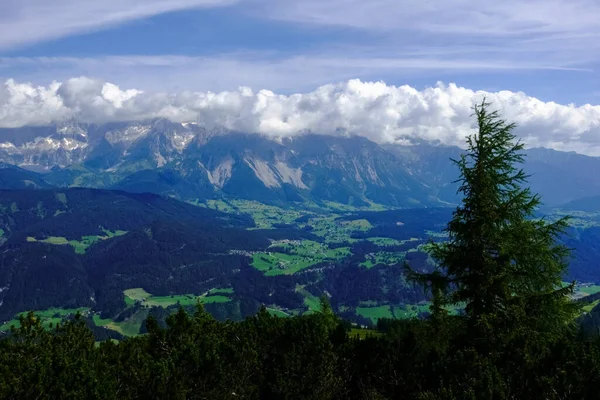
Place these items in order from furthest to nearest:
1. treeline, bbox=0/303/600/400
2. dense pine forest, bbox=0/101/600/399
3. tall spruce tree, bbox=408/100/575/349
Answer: tall spruce tree, bbox=408/100/575/349
dense pine forest, bbox=0/101/600/399
treeline, bbox=0/303/600/400

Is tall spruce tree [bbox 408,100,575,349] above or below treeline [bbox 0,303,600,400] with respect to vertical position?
above

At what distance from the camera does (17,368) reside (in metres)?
24.7

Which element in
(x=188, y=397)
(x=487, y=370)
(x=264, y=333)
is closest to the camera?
(x=487, y=370)

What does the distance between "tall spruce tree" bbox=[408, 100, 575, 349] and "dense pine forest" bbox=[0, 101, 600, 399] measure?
66 millimetres

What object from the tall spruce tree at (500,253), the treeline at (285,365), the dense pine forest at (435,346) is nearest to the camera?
the treeline at (285,365)

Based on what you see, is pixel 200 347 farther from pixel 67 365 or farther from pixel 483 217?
pixel 483 217

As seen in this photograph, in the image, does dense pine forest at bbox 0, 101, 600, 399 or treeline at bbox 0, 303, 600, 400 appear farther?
dense pine forest at bbox 0, 101, 600, 399

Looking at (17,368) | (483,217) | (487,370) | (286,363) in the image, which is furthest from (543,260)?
(17,368)

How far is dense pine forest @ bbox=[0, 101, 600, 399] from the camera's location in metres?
23.6

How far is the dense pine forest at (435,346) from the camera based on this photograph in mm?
23562

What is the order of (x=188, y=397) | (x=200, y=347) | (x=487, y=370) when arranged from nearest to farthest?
1. (x=487, y=370)
2. (x=188, y=397)
3. (x=200, y=347)

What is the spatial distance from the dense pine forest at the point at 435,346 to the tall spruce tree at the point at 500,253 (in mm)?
66

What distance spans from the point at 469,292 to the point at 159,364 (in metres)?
16.6

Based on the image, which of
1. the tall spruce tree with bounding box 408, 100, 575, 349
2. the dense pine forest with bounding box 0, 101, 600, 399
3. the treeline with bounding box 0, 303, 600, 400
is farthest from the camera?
the tall spruce tree with bounding box 408, 100, 575, 349
